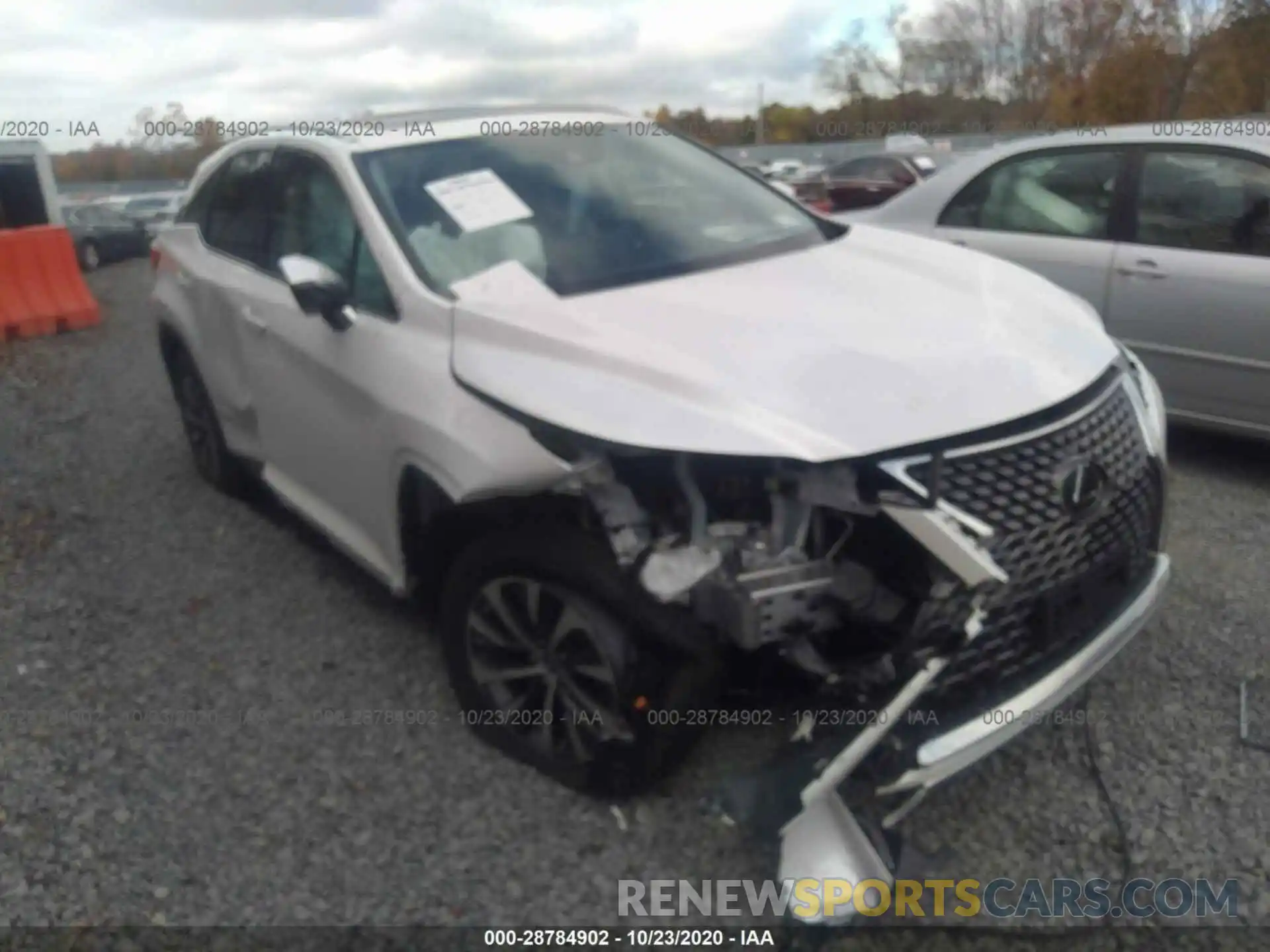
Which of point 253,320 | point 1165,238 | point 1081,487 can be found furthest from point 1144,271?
point 253,320

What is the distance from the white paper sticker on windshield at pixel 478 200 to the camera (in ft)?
10.8

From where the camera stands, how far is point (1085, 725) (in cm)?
307

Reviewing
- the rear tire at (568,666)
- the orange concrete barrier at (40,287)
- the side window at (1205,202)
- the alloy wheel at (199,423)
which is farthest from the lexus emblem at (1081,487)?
the orange concrete barrier at (40,287)

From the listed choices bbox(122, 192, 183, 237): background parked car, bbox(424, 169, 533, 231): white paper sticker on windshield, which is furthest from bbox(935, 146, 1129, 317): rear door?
bbox(122, 192, 183, 237): background parked car

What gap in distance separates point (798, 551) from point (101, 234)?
21974mm

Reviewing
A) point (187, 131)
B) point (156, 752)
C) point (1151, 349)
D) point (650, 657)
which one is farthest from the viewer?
point (187, 131)

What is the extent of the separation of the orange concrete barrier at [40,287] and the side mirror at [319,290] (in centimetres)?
902

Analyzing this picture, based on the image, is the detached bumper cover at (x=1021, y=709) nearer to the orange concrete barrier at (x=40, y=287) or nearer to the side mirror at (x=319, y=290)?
the side mirror at (x=319, y=290)

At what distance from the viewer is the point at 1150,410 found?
3.01 metres

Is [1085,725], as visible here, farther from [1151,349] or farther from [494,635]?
[1151,349]

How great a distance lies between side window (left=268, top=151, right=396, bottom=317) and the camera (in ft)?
10.8

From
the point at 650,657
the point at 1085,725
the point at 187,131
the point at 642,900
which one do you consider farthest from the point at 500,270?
the point at 187,131

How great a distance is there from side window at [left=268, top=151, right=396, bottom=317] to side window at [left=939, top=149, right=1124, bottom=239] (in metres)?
3.22

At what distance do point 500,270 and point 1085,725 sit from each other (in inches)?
81.1
